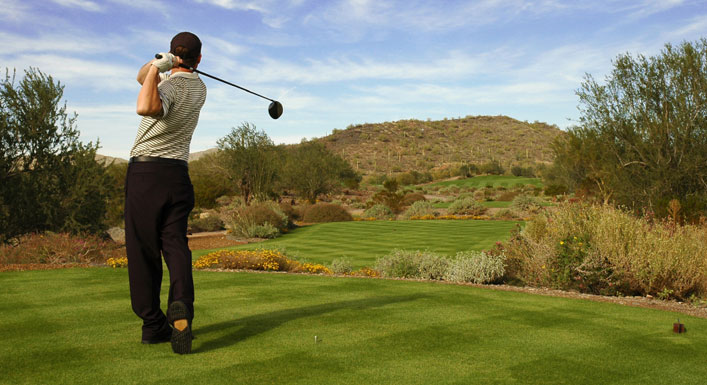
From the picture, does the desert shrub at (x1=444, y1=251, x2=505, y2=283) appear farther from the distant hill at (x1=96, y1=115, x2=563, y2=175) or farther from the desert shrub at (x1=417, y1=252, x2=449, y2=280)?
the distant hill at (x1=96, y1=115, x2=563, y2=175)

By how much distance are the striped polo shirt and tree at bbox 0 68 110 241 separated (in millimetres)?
16043

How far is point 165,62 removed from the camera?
15.3 ft

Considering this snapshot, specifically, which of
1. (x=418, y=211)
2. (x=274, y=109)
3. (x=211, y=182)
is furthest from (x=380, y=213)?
(x=274, y=109)

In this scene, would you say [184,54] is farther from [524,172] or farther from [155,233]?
[524,172]

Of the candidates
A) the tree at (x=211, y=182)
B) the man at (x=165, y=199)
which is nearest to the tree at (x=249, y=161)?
the tree at (x=211, y=182)

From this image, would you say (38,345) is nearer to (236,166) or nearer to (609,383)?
(609,383)

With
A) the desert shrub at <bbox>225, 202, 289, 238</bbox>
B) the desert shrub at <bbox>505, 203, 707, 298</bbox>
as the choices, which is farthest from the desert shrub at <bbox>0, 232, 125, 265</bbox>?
the desert shrub at <bbox>225, 202, 289, 238</bbox>

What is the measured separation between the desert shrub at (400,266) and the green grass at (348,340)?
400 centimetres

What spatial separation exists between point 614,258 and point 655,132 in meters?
12.9

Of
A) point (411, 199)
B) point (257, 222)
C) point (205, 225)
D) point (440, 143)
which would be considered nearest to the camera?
point (257, 222)

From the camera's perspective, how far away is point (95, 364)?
446 cm

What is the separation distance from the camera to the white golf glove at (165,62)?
4.62 metres

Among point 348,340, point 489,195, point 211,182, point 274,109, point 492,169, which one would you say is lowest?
point 348,340

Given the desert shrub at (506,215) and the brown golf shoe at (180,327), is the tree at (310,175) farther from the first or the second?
the brown golf shoe at (180,327)
